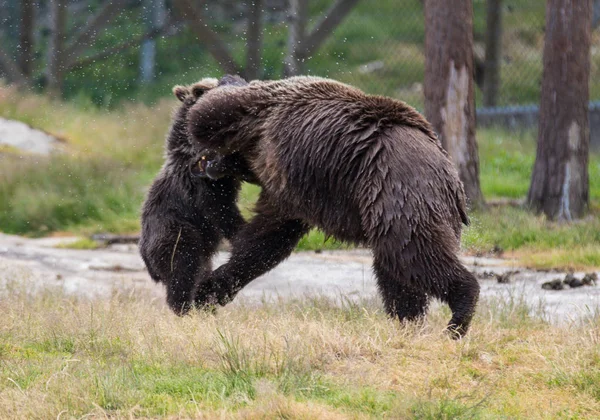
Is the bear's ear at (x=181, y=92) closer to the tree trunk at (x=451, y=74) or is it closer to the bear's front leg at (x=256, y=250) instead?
the bear's front leg at (x=256, y=250)

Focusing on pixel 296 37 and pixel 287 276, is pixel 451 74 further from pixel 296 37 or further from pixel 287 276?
pixel 296 37

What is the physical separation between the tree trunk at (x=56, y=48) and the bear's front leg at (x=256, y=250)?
914 cm

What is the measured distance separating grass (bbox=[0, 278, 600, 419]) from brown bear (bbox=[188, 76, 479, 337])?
0.34 meters

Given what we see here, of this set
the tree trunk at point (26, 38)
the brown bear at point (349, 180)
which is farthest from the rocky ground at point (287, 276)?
the tree trunk at point (26, 38)

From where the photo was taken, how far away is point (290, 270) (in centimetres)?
984

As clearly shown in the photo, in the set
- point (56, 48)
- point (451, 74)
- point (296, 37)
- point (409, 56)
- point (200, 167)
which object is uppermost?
point (451, 74)

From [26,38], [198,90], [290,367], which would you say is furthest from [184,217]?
[26,38]

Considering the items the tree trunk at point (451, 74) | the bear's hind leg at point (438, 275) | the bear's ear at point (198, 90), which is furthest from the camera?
the tree trunk at point (451, 74)

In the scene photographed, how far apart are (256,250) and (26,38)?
10732mm

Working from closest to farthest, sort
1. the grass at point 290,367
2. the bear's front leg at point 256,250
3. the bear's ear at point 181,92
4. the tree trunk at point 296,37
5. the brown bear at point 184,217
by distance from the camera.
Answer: the grass at point 290,367 < the bear's front leg at point 256,250 < the brown bear at point 184,217 < the bear's ear at point 181,92 < the tree trunk at point 296,37

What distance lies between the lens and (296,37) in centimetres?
1513

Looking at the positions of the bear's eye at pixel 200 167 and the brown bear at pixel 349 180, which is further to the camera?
Result: the bear's eye at pixel 200 167

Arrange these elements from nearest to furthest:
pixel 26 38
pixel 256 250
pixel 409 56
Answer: pixel 256 250
pixel 26 38
pixel 409 56

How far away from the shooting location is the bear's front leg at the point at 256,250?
271 inches
